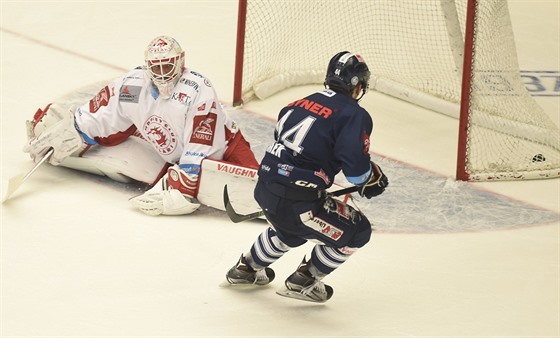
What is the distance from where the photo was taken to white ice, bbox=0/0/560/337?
4.65 m

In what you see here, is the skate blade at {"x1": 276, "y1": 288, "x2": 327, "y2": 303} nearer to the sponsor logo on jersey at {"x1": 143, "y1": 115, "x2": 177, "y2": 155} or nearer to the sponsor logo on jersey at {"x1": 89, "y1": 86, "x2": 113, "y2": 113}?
the sponsor logo on jersey at {"x1": 143, "y1": 115, "x2": 177, "y2": 155}

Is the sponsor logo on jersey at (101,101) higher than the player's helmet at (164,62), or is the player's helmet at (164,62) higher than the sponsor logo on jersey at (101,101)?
the player's helmet at (164,62)

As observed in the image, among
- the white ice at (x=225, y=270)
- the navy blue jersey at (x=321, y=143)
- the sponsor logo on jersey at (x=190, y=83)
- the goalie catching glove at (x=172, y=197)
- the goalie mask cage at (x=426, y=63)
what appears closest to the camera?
the navy blue jersey at (x=321, y=143)

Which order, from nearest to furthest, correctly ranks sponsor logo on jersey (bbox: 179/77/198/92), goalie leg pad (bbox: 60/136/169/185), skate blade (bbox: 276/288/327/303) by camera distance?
skate blade (bbox: 276/288/327/303) → sponsor logo on jersey (bbox: 179/77/198/92) → goalie leg pad (bbox: 60/136/169/185)

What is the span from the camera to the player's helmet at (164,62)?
18.3 feet

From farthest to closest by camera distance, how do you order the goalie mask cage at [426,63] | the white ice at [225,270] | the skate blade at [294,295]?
1. the goalie mask cage at [426,63]
2. the skate blade at [294,295]
3. the white ice at [225,270]

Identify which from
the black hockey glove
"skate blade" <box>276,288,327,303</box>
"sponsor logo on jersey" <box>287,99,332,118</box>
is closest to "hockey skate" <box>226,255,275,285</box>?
"skate blade" <box>276,288,327,303</box>

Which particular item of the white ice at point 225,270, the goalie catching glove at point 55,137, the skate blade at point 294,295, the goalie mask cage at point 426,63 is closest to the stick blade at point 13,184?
the white ice at point 225,270

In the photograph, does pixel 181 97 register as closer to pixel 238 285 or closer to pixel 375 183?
pixel 238 285

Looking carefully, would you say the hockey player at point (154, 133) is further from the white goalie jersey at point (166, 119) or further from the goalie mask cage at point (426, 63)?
the goalie mask cage at point (426, 63)

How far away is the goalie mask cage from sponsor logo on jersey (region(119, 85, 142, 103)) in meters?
1.38

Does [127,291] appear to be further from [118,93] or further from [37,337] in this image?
[118,93]

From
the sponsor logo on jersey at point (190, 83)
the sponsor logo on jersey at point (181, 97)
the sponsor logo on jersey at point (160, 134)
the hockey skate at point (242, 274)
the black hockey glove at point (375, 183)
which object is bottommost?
the hockey skate at point (242, 274)

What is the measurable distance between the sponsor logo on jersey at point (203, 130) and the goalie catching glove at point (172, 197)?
6.3 inches
